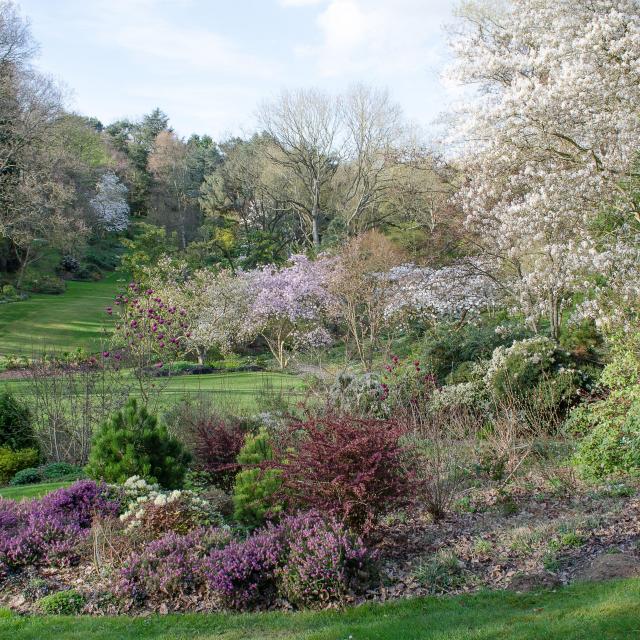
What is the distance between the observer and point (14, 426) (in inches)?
380

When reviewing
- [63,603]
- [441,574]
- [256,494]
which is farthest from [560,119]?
[63,603]

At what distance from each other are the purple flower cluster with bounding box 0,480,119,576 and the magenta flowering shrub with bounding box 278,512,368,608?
6.42ft

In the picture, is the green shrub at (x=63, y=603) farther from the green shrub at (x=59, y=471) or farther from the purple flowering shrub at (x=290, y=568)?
the green shrub at (x=59, y=471)

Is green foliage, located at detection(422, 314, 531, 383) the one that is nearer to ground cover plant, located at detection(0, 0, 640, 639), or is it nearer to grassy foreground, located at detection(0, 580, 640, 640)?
ground cover plant, located at detection(0, 0, 640, 639)

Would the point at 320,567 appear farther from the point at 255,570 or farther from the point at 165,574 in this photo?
the point at 165,574

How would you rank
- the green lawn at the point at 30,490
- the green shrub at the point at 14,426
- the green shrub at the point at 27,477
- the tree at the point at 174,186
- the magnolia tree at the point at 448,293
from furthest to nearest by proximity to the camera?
the tree at the point at 174,186, the magnolia tree at the point at 448,293, the green shrub at the point at 14,426, the green shrub at the point at 27,477, the green lawn at the point at 30,490

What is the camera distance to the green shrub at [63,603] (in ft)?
15.0

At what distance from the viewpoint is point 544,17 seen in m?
10.0

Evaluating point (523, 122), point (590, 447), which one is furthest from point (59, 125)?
point (590, 447)

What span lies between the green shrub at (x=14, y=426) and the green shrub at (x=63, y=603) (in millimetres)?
5421

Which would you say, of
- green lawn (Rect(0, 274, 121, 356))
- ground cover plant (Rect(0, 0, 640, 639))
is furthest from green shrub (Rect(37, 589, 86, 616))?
green lawn (Rect(0, 274, 121, 356))

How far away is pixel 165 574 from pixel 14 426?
5.97m

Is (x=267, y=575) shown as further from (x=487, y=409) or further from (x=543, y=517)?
(x=487, y=409)

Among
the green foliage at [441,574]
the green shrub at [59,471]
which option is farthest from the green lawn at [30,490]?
the green foliage at [441,574]
